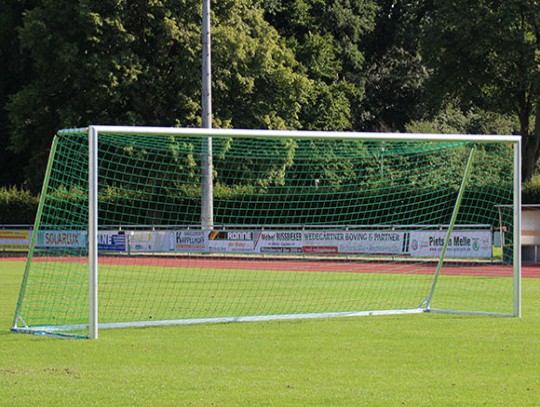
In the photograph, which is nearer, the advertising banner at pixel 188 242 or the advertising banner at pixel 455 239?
the advertising banner at pixel 455 239

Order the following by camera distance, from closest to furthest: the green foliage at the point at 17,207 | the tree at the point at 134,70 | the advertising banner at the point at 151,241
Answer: the advertising banner at the point at 151,241 → the tree at the point at 134,70 → the green foliage at the point at 17,207

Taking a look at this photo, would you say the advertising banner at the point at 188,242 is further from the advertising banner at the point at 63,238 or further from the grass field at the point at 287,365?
the grass field at the point at 287,365

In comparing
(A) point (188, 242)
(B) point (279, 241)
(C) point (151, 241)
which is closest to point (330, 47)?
(C) point (151, 241)

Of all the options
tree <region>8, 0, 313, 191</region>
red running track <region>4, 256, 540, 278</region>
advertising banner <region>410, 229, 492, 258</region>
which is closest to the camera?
red running track <region>4, 256, 540, 278</region>

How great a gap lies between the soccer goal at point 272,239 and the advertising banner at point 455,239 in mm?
40

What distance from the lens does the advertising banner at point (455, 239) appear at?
2984 centimetres

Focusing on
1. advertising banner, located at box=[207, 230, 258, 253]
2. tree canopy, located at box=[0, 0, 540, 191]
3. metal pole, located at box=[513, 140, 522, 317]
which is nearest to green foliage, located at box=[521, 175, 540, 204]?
tree canopy, located at box=[0, 0, 540, 191]

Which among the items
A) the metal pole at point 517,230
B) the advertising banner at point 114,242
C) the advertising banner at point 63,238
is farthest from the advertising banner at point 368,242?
the metal pole at point 517,230

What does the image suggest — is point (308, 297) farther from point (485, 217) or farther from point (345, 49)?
point (345, 49)

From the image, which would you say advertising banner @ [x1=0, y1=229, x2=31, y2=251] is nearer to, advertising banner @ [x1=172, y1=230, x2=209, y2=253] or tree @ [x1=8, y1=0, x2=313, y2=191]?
tree @ [x1=8, y1=0, x2=313, y2=191]

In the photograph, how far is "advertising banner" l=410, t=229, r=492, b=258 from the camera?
2984cm

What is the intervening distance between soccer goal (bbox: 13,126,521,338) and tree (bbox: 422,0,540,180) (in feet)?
49.1

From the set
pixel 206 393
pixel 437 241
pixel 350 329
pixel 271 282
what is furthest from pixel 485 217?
pixel 206 393

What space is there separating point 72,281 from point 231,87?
2647 centimetres
